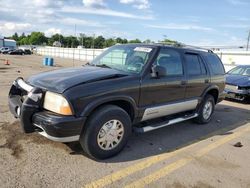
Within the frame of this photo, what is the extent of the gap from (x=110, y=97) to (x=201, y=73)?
2887mm

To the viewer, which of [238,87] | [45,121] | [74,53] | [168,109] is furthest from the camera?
[74,53]

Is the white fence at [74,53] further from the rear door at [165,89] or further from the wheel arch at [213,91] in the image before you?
the rear door at [165,89]

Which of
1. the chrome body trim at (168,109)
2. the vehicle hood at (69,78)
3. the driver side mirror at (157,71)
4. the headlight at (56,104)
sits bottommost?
the chrome body trim at (168,109)

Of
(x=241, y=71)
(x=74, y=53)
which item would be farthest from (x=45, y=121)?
(x=74, y=53)

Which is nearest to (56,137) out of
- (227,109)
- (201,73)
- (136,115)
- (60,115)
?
(60,115)

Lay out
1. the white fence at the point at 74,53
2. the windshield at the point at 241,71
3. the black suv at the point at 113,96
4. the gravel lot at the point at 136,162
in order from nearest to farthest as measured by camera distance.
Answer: the gravel lot at the point at 136,162
the black suv at the point at 113,96
the windshield at the point at 241,71
the white fence at the point at 74,53

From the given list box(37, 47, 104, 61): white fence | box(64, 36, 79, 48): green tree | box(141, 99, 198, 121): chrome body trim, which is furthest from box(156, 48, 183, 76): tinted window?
box(64, 36, 79, 48): green tree

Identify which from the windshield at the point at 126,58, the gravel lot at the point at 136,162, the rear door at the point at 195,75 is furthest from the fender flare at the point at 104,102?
the rear door at the point at 195,75

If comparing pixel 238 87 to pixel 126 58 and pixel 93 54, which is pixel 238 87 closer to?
pixel 126 58

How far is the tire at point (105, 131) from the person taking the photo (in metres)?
→ 3.89

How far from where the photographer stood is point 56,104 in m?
3.71

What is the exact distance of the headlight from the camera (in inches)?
144

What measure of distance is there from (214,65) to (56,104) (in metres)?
4.44

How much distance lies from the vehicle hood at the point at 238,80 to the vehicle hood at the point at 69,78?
22.3 feet
